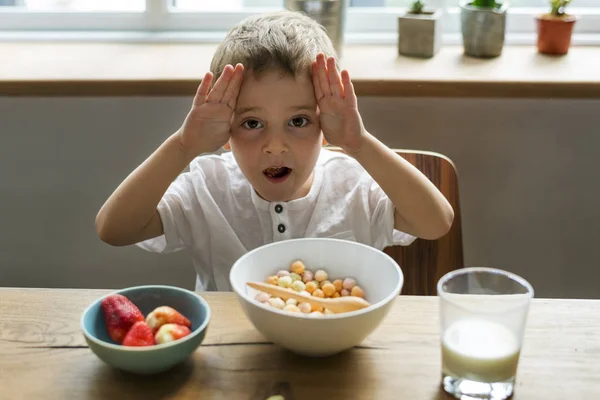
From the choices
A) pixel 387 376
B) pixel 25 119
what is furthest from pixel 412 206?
pixel 25 119

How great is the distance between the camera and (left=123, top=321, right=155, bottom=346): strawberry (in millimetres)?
888

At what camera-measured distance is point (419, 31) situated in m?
1.83

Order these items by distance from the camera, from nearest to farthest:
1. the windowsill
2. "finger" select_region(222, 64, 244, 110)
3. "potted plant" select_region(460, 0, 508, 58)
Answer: "finger" select_region(222, 64, 244, 110)
the windowsill
"potted plant" select_region(460, 0, 508, 58)

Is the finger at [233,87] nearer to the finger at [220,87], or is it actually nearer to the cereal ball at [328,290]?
the finger at [220,87]

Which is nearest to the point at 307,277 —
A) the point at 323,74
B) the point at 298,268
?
the point at 298,268

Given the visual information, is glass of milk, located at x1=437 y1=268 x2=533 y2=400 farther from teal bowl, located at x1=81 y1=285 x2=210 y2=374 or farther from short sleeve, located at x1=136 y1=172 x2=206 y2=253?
short sleeve, located at x1=136 y1=172 x2=206 y2=253

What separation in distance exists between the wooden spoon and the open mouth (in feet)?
1.14

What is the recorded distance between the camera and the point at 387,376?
2.96 ft

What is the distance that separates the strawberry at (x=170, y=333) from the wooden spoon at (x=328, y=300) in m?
0.12

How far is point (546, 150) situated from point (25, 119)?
48.3 inches

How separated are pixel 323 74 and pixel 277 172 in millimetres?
196

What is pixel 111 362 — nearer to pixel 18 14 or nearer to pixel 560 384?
pixel 560 384

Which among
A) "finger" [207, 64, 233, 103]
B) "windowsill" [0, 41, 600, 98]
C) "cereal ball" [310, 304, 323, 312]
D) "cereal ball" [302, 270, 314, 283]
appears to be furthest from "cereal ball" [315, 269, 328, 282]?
"windowsill" [0, 41, 600, 98]

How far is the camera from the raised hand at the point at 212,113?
1.16 metres
